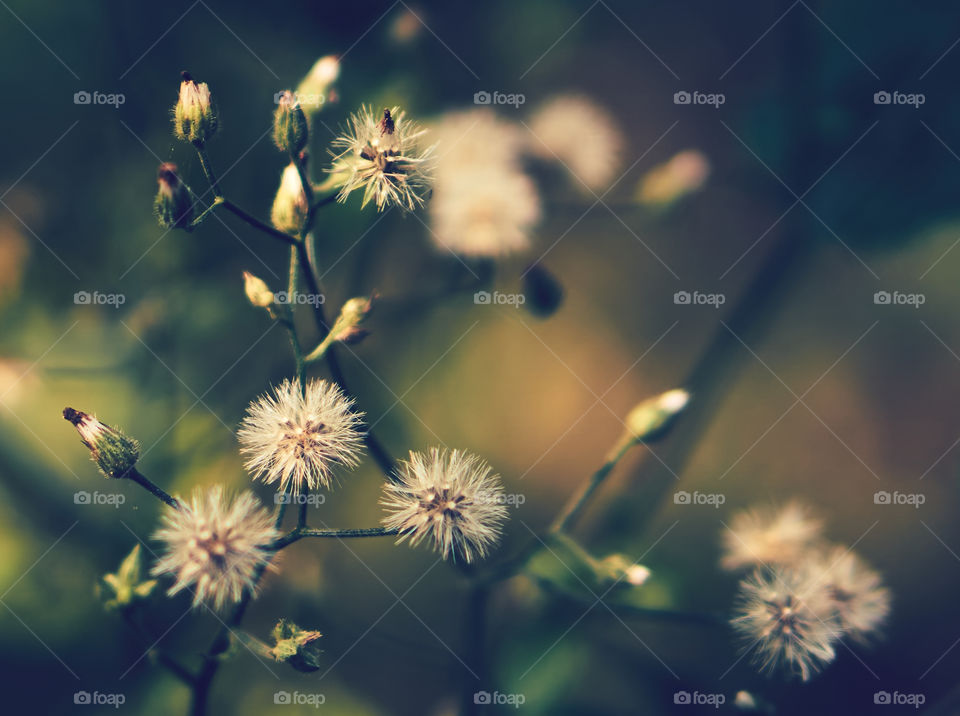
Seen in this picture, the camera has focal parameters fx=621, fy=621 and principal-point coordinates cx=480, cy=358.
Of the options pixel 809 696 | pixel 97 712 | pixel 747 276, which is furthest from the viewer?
pixel 747 276

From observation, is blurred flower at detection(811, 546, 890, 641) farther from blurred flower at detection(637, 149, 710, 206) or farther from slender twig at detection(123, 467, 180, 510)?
slender twig at detection(123, 467, 180, 510)

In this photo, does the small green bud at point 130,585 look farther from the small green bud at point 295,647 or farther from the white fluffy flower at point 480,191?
the white fluffy flower at point 480,191

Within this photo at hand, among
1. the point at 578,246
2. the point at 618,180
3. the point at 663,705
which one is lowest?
the point at 663,705

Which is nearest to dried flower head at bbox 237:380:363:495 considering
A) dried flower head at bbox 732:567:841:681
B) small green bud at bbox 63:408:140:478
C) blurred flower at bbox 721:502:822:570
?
small green bud at bbox 63:408:140:478

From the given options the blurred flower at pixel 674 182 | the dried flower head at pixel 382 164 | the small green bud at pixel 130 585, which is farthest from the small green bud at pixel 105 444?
the blurred flower at pixel 674 182

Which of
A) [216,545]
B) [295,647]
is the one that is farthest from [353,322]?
[295,647]

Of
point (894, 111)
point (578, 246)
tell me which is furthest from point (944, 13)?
point (578, 246)

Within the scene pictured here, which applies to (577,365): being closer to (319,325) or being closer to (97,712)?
(319,325)
